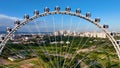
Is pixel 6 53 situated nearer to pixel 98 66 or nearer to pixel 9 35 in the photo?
pixel 98 66

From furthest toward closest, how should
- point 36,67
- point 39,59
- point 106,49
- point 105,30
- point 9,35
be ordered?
point 106,49 → point 39,59 → point 36,67 → point 105,30 → point 9,35

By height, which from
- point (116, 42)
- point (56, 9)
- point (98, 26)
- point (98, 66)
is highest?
point (56, 9)

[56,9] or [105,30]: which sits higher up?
[56,9]

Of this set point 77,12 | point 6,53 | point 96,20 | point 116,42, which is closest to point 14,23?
point 77,12

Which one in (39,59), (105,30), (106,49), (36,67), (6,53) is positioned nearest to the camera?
(105,30)

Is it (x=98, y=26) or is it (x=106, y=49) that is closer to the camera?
(x=98, y=26)

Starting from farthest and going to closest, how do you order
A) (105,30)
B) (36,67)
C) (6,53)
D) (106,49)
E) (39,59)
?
(106,49)
(6,53)
(39,59)
(36,67)
(105,30)

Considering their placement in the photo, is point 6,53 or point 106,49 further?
point 106,49

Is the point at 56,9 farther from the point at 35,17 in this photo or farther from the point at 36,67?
the point at 36,67

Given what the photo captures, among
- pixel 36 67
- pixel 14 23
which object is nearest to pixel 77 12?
pixel 14 23
